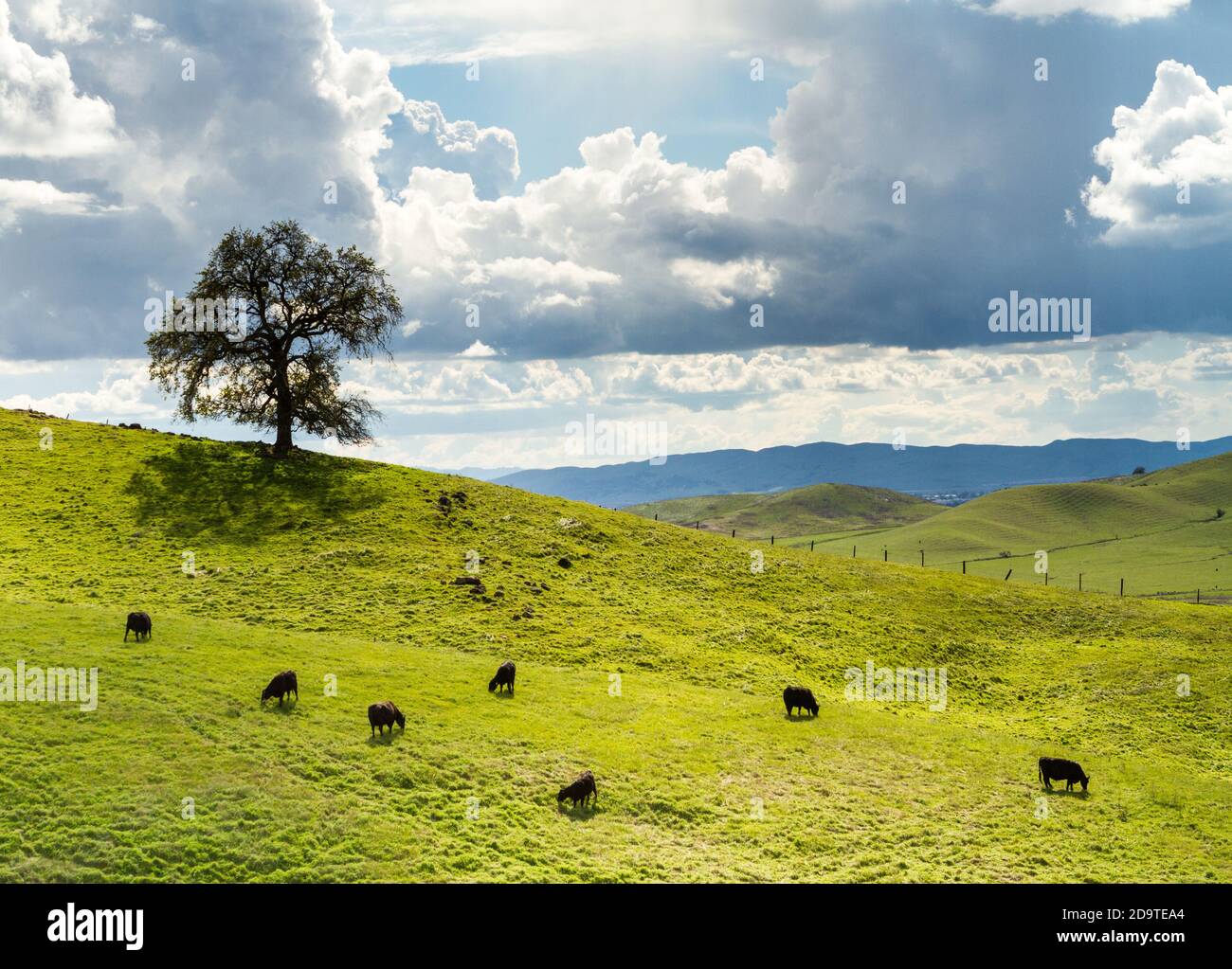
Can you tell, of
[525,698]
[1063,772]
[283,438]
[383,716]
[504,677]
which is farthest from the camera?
[283,438]

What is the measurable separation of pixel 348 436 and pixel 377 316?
1126cm

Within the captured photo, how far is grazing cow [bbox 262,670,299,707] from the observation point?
3244 cm

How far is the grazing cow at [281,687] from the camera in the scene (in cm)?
3244

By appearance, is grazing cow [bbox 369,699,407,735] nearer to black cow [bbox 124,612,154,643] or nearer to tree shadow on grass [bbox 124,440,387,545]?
black cow [bbox 124,612,154,643]

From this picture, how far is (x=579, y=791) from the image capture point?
2888 cm

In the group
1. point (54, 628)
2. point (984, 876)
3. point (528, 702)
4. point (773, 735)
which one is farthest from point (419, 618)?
point (984, 876)

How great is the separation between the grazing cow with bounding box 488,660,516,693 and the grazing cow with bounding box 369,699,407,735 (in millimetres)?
7817

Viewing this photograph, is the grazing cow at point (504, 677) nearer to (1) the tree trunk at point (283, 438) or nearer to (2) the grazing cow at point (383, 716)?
(2) the grazing cow at point (383, 716)

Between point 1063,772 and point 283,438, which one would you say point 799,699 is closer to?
point 1063,772

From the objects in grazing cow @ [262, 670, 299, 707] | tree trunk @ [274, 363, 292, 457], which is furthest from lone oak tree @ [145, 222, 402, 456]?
grazing cow @ [262, 670, 299, 707]

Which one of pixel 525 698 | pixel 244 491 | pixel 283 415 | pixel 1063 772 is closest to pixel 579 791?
pixel 525 698

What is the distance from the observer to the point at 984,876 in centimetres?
2650

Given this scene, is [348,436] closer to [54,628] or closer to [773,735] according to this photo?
[54,628]

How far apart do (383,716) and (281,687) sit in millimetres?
4420
